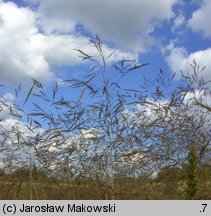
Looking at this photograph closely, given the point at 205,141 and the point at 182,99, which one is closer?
the point at 205,141

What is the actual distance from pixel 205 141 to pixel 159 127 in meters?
0.52

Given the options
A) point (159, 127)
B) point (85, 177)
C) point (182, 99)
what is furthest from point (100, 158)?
point (182, 99)

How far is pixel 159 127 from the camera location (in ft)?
16.4

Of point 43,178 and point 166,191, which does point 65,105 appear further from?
point 166,191

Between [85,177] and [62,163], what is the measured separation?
0.99 ft

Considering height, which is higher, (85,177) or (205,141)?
(205,141)

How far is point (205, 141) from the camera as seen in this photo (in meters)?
4.83

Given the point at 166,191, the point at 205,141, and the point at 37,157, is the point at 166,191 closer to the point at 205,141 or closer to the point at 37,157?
the point at 205,141
